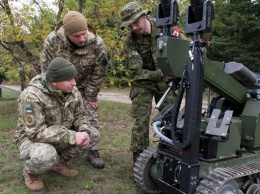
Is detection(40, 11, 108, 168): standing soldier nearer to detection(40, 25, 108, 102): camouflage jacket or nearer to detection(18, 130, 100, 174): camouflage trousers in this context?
detection(40, 25, 108, 102): camouflage jacket

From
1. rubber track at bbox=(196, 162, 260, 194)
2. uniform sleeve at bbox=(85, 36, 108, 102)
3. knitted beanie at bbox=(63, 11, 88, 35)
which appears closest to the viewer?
rubber track at bbox=(196, 162, 260, 194)

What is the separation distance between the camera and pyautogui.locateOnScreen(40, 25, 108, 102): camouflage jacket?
4160 millimetres

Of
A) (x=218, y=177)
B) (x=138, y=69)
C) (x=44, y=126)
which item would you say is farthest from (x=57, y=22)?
(x=218, y=177)

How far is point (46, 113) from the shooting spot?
3.49m

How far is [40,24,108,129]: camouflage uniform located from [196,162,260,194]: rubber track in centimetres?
209

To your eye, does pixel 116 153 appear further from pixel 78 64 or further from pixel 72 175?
pixel 78 64

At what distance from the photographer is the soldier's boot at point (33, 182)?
3574mm

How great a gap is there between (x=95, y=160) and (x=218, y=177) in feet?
6.61

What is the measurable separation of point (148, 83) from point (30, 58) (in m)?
4.68

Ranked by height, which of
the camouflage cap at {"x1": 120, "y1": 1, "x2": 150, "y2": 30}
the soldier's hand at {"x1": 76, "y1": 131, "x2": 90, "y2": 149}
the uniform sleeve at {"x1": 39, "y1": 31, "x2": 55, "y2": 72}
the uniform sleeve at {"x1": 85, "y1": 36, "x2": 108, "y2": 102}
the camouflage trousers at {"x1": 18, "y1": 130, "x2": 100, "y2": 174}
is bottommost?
the camouflage trousers at {"x1": 18, "y1": 130, "x2": 100, "y2": 174}

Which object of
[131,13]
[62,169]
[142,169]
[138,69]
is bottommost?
[62,169]

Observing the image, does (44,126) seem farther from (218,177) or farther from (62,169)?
(218,177)

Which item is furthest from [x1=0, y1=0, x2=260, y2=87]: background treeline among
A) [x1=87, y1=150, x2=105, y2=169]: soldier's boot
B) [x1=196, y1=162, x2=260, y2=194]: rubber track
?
[x1=196, y1=162, x2=260, y2=194]: rubber track

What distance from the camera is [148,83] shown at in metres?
4.21
